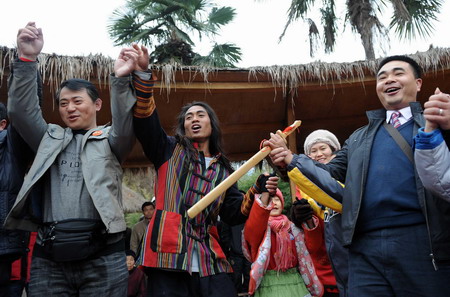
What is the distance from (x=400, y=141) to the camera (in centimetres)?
191

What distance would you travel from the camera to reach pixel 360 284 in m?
1.79

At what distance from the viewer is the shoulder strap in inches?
73.0

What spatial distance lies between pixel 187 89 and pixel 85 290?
11.1ft

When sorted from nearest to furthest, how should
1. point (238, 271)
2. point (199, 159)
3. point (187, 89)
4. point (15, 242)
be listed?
point (15, 242), point (199, 159), point (238, 271), point (187, 89)

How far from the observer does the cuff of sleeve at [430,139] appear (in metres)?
1.59

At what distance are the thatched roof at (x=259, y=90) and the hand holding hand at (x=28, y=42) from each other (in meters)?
2.14

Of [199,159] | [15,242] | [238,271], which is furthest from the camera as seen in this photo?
[238,271]

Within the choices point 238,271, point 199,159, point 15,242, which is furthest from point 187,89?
point 15,242

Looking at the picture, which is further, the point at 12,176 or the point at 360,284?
the point at 12,176

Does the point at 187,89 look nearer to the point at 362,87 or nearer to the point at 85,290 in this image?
the point at 362,87

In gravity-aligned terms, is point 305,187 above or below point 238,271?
above

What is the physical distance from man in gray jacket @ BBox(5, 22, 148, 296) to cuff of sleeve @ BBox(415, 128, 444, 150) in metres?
1.32

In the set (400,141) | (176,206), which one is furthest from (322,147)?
(176,206)

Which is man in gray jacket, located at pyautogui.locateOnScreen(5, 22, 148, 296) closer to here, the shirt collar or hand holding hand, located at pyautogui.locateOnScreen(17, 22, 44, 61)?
hand holding hand, located at pyautogui.locateOnScreen(17, 22, 44, 61)
